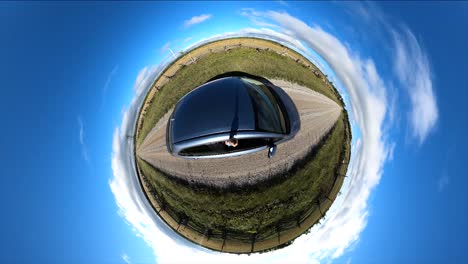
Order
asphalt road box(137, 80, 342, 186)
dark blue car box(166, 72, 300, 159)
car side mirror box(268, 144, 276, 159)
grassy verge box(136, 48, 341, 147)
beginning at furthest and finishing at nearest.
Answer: grassy verge box(136, 48, 341, 147), asphalt road box(137, 80, 342, 186), car side mirror box(268, 144, 276, 159), dark blue car box(166, 72, 300, 159)

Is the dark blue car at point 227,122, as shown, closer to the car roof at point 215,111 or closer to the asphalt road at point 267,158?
the car roof at point 215,111

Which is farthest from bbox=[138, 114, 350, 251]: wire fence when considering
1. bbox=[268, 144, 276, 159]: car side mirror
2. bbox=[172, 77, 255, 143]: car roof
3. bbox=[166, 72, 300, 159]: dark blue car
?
bbox=[172, 77, 255, 143]: car roof

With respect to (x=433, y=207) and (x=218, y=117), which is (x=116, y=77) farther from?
(x=433, y=207)

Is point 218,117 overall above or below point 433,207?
above

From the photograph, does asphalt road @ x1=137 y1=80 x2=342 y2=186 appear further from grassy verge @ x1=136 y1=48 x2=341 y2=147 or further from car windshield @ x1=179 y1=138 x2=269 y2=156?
car windshield @ x1=179 y1=138 x2=269 y2=156

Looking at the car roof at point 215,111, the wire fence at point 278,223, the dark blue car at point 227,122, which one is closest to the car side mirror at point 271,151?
the dark blue car at point 227,122

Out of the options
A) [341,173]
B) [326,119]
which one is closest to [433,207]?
[341,173]
